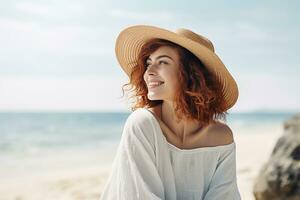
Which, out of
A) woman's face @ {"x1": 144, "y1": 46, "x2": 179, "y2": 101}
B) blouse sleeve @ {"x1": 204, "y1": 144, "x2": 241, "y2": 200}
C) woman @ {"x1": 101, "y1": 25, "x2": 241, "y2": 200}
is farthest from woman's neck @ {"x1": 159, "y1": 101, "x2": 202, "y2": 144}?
blouse sleeve @ {"x1": 204, "y1": 144, "x2": 241, "y2": 200}

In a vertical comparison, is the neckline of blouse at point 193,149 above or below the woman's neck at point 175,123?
below

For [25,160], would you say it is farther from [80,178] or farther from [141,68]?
[141,68]

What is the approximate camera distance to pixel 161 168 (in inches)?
99.3

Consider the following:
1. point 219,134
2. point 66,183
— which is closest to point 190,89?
Result: point 219,134

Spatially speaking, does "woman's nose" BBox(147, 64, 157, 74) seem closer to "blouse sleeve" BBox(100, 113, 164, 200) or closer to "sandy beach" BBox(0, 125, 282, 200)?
"blouse sleeve" BBox(100, 113, 164, 200)

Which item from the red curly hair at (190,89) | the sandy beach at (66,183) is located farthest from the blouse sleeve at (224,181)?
the sandy beach at (66,183)

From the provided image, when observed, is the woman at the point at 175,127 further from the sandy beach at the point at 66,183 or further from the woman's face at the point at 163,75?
the sandy beach at the point at 66,183

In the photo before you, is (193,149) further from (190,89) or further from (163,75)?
(163,75)

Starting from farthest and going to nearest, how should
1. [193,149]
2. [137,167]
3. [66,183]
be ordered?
[66,183], [193,149], [137,167]

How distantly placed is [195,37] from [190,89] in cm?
28

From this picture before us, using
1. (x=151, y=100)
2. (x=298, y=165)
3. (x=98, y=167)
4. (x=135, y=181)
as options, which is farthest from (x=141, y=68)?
(x=98, y=167)

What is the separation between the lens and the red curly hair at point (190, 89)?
2561 millimetres

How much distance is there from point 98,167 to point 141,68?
936cm

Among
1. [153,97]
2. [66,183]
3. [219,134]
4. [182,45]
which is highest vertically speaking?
[182,45]
